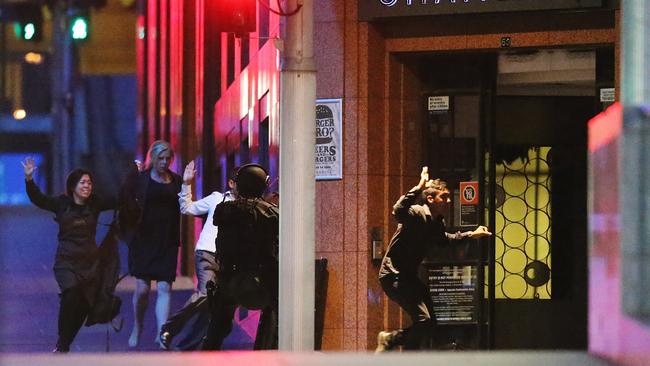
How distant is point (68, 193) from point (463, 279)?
3.55 m

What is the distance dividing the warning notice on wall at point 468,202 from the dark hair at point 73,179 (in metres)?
3.28

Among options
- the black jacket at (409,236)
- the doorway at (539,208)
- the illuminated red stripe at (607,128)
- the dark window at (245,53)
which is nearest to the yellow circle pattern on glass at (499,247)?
the doorway at (539,208)

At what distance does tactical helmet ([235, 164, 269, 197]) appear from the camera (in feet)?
32.4

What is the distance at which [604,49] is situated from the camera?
10.5 metres

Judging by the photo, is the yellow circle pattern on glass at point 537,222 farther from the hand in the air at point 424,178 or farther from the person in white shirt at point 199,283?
the person in white shirt at point 199,283

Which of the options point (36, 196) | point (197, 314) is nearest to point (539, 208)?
point (197, 314)

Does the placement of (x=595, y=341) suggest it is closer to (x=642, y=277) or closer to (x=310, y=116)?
(x=642, y=277)

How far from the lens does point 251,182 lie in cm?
988

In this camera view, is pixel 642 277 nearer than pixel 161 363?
Yes

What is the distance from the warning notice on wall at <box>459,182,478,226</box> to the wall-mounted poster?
120cm

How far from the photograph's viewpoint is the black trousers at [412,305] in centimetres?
1030

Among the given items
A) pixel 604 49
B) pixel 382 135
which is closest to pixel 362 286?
pixel 382 135

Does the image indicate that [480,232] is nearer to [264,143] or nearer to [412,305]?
[412,305]

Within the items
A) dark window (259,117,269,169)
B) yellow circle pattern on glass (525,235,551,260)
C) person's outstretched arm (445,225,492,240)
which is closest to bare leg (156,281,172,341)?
dark window (259,117,269,169)
